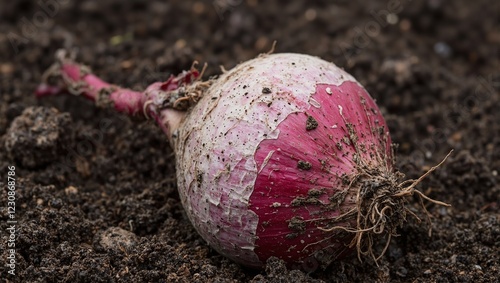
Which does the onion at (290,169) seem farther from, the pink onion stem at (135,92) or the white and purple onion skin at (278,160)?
the pink onion stem at (135,92)

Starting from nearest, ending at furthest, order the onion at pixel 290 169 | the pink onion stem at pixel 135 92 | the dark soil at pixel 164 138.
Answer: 1. the onion at pixel 290 169
2. the dark soil at pixel 164 138
3. the pink onion stem at pixel 135 92

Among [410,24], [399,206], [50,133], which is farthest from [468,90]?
[50,133]

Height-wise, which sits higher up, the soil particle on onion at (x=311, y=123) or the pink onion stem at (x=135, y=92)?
the pink onion stem at (x=135, y=92)

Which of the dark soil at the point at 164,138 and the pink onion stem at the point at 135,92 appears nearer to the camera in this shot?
the dark soil at the point at 164,138

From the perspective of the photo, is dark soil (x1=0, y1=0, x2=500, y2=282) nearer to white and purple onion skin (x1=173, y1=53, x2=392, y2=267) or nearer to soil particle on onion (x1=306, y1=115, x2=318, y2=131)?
white and purple onion skin (x1=173, y1=53, x2=392, y2=267)

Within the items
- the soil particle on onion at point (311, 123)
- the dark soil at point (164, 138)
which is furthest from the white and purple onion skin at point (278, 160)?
the dark soil at point (164, 138)

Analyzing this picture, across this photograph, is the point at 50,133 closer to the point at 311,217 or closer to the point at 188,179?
the point at 188,179

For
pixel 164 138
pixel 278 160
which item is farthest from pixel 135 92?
pixel 278 160
